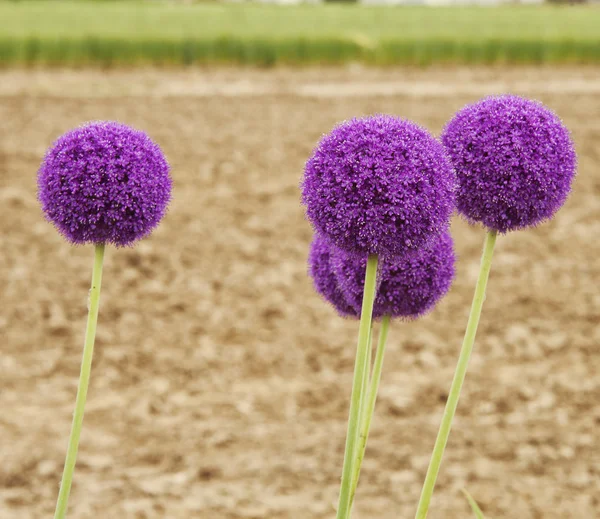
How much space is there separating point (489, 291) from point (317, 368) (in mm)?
1685

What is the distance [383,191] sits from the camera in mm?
1715

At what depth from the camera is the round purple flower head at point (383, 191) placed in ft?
5.60

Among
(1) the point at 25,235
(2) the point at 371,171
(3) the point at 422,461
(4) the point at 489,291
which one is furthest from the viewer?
(1) the point at 25,235

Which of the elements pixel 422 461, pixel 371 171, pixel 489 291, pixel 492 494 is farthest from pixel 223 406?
pixel 371 171

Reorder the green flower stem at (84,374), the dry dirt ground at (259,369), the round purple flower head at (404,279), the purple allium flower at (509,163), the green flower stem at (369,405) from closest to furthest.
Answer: the purple allium flower at (509,163) < the green flower stem at (84,374) < the round purple flower head at (404,279) < the green flower stem at (369,405) < the dry dirt ground at (259,369)

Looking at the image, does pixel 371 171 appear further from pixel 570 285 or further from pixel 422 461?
pixel 570 285

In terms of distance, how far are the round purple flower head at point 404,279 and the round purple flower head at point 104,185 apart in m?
0.46

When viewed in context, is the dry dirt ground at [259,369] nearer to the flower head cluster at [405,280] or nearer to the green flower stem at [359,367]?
the flower head cluster at [405,280]

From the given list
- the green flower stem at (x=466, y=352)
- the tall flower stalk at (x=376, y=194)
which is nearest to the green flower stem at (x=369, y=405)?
the green flower stem at (x=466, y=352)

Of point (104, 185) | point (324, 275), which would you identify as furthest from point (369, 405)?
point (104, 185)

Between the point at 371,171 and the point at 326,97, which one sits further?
the point at 326,97

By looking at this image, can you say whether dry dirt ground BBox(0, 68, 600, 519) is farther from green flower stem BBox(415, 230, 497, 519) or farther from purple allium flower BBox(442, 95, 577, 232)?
purple allium flower BBox(442, 95, 577, 232)

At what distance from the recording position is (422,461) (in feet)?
14.1

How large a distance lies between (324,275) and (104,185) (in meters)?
0.61
